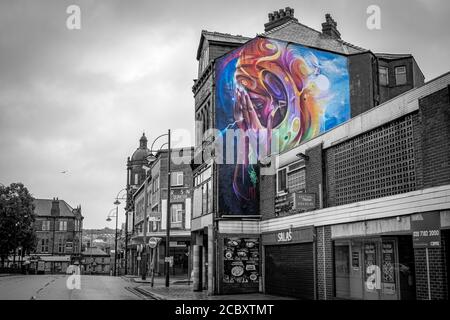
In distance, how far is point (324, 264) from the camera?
66.5 ft

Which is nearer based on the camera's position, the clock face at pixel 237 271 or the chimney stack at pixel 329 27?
the clock face at pixel 237 271

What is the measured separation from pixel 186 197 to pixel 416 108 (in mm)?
38014

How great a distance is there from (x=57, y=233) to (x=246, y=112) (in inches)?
3861

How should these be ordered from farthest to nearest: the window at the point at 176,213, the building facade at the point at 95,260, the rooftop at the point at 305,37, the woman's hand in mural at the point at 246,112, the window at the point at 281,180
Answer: the building facade at the point at 95,260 < the window at the point at 176,213 < the rooftop at the point at 305,37 < the woman's hand in mural at the point at 246,112 < the window at the point at 281,180

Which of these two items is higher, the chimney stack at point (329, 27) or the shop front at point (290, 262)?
the chimney stack at point (329, 27)

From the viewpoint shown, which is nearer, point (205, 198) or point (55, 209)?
point (205, 198)

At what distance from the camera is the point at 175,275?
5278 cm

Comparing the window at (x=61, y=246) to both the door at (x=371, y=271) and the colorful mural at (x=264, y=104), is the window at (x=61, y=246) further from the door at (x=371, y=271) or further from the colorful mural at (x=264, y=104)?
the door at (x=371, y=271)

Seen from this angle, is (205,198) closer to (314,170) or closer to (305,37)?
(314,170)

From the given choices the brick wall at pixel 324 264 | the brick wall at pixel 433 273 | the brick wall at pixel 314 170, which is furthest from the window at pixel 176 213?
the brick wall at pixel 433 273

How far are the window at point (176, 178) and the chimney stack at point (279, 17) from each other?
2147 centimetres

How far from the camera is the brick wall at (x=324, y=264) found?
779 inches

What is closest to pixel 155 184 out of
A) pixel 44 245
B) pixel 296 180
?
pixel 296 180

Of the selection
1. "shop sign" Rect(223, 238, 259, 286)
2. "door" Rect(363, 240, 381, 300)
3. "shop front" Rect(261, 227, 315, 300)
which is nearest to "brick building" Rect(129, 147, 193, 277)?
"shop sign" Rect(223, 238, 259, 286)
